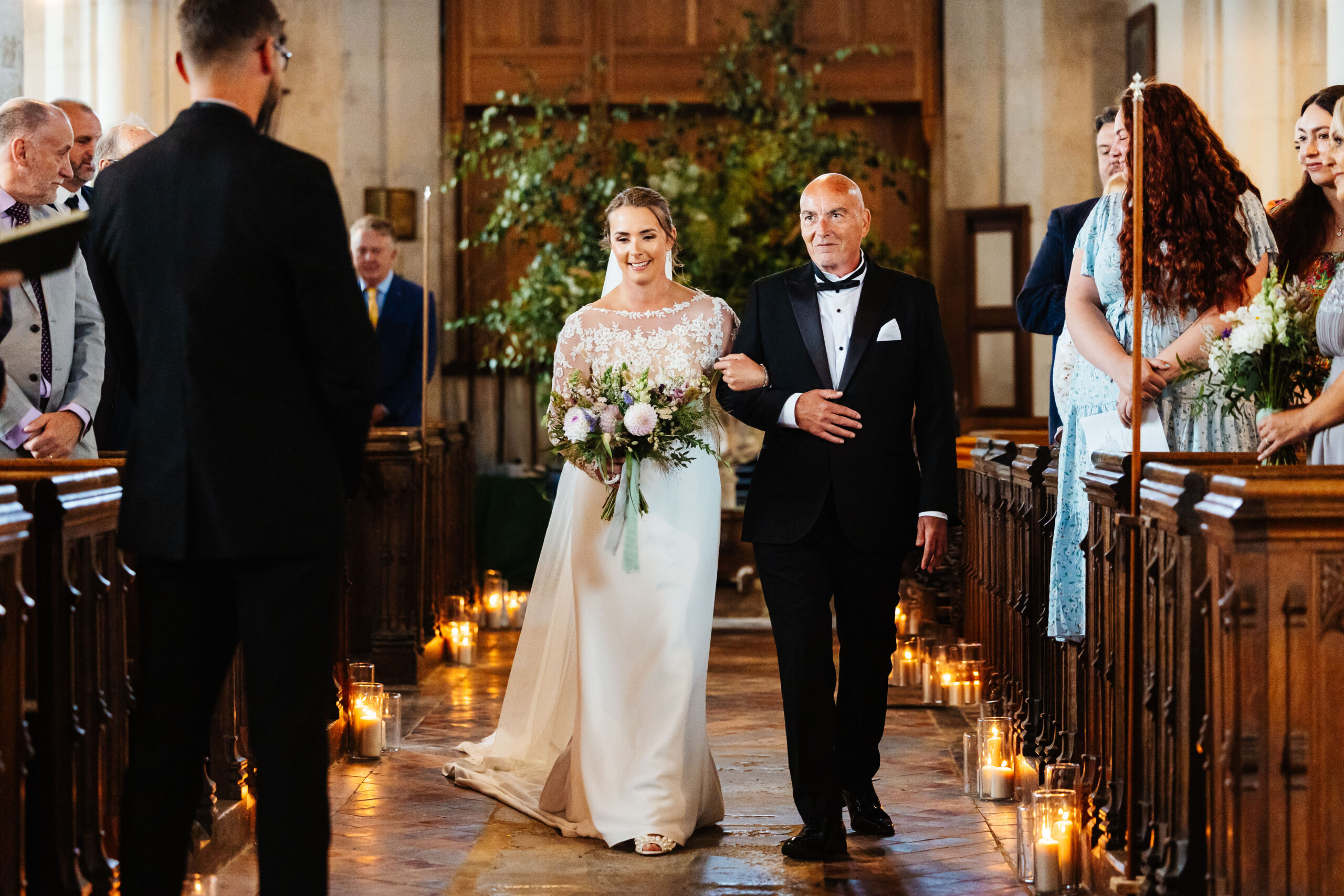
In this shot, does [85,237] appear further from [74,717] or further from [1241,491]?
[1241,491]

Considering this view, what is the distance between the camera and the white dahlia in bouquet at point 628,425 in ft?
13.7

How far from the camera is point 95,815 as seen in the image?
304cm

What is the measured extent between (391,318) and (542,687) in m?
3.43

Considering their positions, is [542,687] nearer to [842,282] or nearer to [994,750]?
[994,750]

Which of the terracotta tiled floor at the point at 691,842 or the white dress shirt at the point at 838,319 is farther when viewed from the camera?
the white dress shirt at the point at 838,319

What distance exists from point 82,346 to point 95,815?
1757 mm

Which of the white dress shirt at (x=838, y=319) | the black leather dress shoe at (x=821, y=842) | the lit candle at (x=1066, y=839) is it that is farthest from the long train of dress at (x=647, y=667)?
the lit candle at (x=1066, y=839)

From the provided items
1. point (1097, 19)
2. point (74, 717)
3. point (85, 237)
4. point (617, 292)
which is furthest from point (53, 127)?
point (1097, 19)

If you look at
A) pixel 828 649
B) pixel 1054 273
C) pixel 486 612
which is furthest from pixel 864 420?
pixel 486 612

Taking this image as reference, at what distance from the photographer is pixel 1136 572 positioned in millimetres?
3379

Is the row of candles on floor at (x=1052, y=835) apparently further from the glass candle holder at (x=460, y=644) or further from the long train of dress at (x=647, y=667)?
the glass candle holder at (x=460, y=644)

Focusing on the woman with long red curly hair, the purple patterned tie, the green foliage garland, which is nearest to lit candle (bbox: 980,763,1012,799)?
the woman with long red curly hair

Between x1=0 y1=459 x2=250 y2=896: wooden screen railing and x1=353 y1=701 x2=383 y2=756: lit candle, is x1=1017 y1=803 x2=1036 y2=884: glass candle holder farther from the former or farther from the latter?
x1=353 y1=701 x2=383 y2=756: lit candle

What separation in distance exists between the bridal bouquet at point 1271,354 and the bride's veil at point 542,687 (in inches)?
71.6
